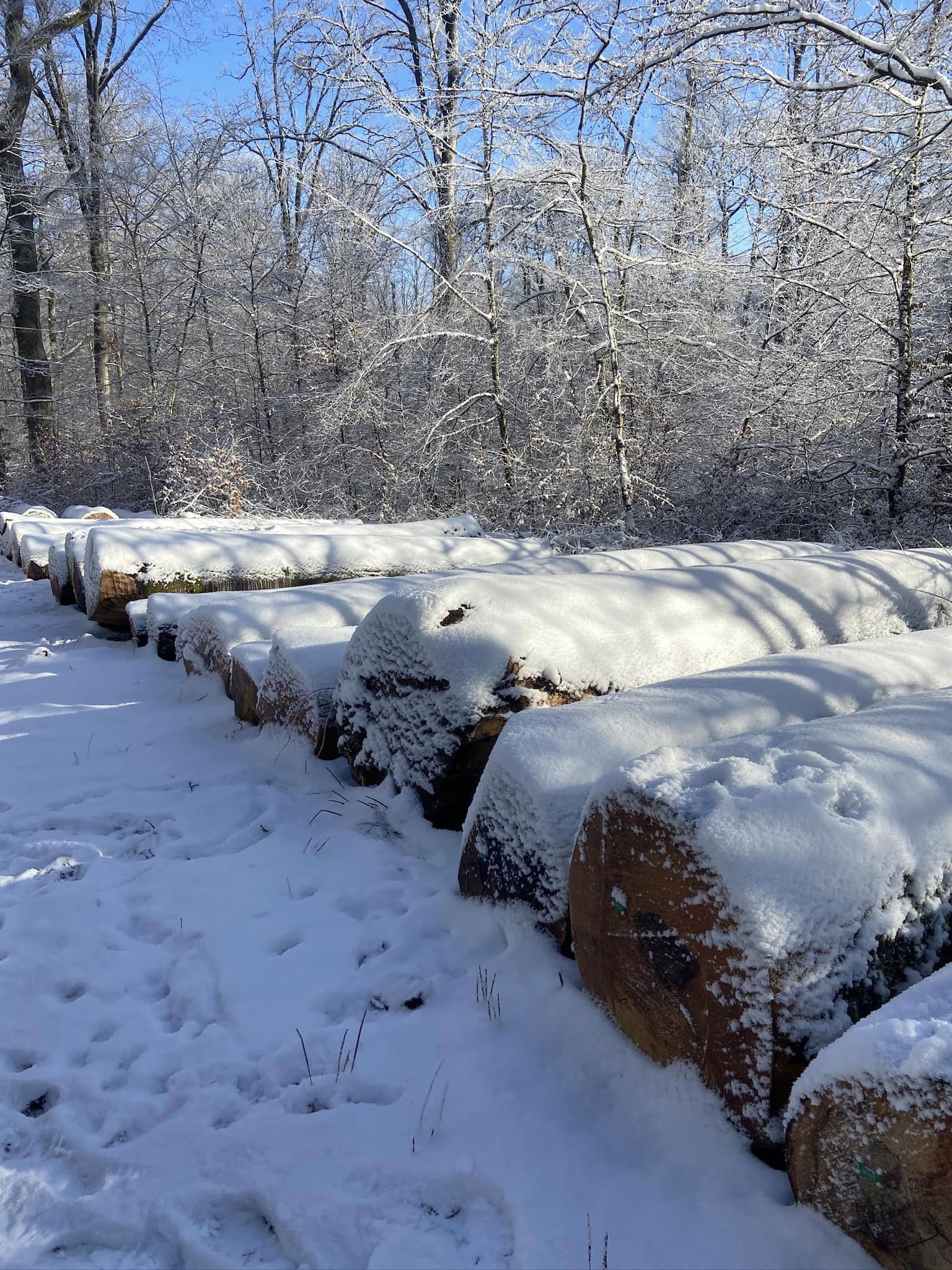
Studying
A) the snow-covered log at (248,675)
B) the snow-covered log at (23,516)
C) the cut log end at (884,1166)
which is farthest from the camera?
the snow-covered log at (23,516)

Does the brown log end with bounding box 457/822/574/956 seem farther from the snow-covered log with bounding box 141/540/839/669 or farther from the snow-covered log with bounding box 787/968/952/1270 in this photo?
the snow-covered log with bounding box 141/540/839/669

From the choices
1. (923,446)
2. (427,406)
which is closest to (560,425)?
(427,406)

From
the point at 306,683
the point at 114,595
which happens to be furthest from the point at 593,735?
the point at 114,595

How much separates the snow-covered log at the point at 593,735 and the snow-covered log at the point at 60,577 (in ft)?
20.0

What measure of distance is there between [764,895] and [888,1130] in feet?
1.16

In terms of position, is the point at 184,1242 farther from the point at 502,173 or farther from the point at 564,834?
the point at 502,173

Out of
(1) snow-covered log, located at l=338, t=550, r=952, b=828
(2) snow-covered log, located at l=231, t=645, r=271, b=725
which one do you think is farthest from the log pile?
(1) snow-covered log, located at l=338, t=550, r=952, b=828

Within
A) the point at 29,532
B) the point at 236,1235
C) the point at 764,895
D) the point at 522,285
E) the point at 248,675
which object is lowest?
the point at 236,1235

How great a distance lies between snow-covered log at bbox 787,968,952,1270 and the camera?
1019mm

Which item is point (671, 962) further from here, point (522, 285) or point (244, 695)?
point (522, 285)

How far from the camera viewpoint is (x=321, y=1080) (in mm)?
1687

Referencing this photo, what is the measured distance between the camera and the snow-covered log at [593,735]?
191 centimetres

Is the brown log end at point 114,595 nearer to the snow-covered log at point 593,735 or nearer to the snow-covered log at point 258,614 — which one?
the snow-covered log at point 258,614

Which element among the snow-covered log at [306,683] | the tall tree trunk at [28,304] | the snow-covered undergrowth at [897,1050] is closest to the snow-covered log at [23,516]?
the tall tree trunk at [28,304]
